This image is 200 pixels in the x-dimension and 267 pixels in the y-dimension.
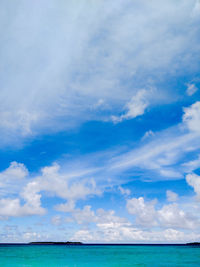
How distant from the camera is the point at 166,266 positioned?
46.6 m

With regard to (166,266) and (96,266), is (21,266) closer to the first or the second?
(96,266)

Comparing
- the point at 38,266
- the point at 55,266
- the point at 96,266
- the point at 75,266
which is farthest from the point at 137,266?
the point at 38,266

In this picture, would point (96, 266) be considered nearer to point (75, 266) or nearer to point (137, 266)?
point (75, 266)

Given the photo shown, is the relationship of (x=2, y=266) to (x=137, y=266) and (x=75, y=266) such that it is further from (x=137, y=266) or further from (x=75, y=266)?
(x=137, y=266)

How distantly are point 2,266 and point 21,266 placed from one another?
14.5 ft

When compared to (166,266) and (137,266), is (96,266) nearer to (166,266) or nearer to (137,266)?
(137,266)

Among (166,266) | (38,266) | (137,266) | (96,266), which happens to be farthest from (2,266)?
(166,266)

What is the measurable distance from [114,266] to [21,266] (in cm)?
1804

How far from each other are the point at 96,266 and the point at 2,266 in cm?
1855

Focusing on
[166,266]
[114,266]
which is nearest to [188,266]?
[166,266]

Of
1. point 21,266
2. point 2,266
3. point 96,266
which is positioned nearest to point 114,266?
point 96,266

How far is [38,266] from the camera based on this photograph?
4544 cm

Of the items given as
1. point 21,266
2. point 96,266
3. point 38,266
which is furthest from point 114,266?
point 21,266

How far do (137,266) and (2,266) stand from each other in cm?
2667
